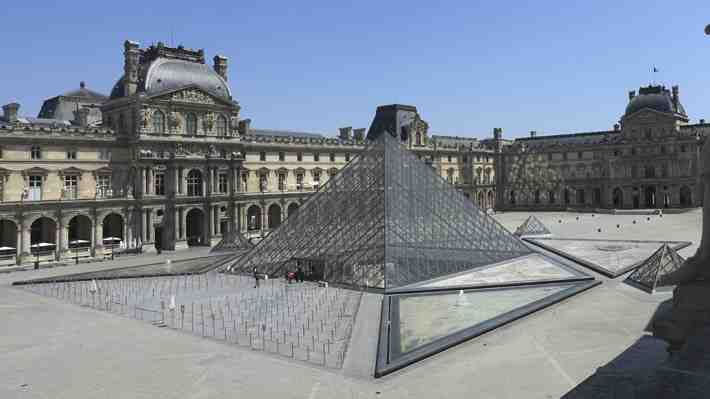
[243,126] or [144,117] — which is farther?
[243,126]

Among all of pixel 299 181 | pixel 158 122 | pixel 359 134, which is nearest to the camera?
pixel 158 122

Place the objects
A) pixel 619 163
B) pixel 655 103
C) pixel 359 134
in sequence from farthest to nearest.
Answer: pixel 619 163, pixel 655 103, pixel 359 134

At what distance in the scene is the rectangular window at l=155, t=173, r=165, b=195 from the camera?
4250 cm

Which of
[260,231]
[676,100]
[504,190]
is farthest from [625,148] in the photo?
[260,231]

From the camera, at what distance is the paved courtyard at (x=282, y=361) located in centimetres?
1289

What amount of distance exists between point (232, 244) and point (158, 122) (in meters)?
11.1

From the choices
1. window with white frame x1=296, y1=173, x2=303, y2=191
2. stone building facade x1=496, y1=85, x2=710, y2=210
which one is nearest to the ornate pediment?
window with white frame x1=296, y1=173, x2=303, y2=191

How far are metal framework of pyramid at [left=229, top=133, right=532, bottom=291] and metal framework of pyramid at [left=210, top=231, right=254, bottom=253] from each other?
937 centimetres

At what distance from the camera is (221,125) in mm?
46031

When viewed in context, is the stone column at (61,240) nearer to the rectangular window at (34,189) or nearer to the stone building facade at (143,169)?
the stone building facade at (143,169)

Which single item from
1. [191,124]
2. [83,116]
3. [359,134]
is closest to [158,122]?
[191,124]

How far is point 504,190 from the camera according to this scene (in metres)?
81.8

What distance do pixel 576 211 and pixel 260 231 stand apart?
143 feet

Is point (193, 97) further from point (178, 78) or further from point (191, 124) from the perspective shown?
point (191, 124)
